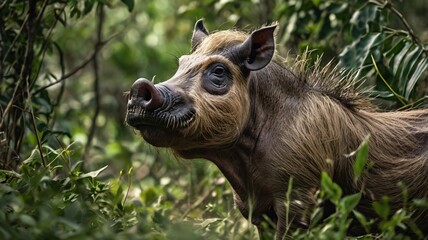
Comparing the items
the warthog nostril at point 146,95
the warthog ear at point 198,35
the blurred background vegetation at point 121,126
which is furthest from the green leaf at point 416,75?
the warthog nostril at point 146,95

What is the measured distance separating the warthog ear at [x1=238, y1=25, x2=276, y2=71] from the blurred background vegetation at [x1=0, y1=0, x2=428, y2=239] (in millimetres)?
750

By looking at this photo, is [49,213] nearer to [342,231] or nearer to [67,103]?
[342,231]

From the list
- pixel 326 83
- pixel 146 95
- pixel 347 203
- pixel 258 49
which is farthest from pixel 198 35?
pixel 347 203

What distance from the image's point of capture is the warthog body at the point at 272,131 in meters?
5.83

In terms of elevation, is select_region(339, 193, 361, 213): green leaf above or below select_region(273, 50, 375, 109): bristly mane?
below

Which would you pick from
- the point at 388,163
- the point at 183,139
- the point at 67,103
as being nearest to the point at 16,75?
the point at 183,139

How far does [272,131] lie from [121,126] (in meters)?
6.59

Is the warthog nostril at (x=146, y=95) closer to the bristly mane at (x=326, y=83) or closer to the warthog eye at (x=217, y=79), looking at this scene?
the warthog eye at (x=217, y=79)

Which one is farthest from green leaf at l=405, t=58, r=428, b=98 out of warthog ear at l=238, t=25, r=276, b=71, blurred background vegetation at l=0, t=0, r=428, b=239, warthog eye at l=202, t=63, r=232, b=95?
warthog eye at l=202, t=63, r=232, b=95

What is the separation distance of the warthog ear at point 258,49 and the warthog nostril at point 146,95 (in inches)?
28.4

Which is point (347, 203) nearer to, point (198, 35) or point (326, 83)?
point (326, 83)

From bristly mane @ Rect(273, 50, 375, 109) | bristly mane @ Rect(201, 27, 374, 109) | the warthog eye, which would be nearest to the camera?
the warthog eye

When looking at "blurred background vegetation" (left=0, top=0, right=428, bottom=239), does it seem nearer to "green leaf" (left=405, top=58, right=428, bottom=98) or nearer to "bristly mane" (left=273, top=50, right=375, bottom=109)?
"green leaf" (left=405, top=58, right=428, bottom=98)

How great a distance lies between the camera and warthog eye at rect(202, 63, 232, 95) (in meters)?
5.98
